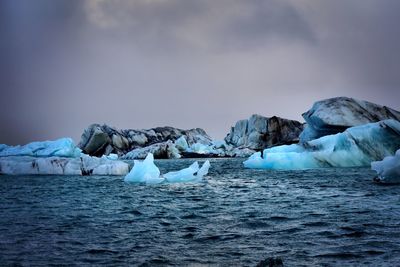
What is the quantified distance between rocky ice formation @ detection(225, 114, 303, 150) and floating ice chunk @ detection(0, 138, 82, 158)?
40201mm

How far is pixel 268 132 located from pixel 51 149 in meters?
42.0

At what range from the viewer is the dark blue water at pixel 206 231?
18.1ft

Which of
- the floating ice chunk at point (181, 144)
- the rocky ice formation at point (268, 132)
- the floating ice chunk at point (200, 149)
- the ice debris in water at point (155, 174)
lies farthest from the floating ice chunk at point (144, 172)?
the floating ice chunk at point (200, 149)

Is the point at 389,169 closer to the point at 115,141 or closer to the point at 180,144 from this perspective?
the point at 180,144

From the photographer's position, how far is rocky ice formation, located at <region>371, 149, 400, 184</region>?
1448 cm

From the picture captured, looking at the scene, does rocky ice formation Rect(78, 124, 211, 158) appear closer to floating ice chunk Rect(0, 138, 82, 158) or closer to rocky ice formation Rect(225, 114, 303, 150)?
rocky ice formation Rect(225, 114, 303, 150)

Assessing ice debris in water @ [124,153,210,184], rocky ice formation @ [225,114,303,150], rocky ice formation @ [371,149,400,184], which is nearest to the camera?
rocky ice formation @ [371,149,400,184]

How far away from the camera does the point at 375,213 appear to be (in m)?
8.70

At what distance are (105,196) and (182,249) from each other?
8.30 metres

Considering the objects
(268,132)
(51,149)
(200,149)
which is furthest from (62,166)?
(200,149)

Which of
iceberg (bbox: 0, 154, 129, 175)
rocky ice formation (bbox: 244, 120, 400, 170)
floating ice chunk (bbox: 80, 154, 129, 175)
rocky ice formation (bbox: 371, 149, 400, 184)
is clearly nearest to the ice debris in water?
floating ice chunk (bbox: 80, 154, 129, 175)

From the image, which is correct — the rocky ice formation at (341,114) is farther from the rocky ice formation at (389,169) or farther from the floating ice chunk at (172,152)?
the floating ice chunk at (172,152)

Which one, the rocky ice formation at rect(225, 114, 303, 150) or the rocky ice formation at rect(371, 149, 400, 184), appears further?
the rocky ice formation at rect(225, 114, 303, 150)

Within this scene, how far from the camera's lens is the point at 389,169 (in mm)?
14945
